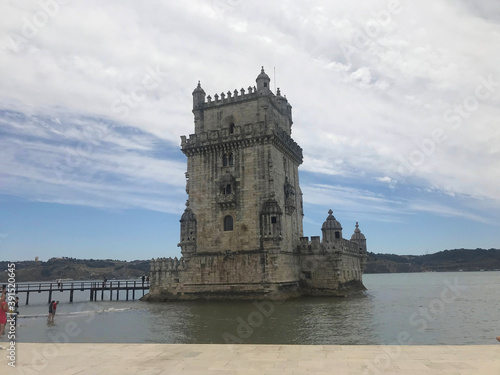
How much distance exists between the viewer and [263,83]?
40562mm

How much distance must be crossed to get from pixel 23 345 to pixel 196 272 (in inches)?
1015

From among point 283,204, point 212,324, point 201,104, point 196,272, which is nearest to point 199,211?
point 196,272

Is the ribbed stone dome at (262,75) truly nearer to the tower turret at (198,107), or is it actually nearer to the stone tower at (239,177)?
the stone tower at (239,177)

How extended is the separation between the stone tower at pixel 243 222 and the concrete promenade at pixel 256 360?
24.5 metres

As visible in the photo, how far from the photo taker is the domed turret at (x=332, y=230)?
4138cm

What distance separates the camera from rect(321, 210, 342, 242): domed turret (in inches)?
1629

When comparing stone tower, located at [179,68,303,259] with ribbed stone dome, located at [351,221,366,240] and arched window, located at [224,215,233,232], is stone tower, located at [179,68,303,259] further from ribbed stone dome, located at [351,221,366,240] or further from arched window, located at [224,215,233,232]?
ribbed stone dome, located at [351,221,366,240]

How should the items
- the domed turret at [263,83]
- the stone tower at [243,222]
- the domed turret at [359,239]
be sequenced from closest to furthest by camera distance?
the stone tower at [243,222] → the domed turret at [263,83] → the domed turret at [359,239]

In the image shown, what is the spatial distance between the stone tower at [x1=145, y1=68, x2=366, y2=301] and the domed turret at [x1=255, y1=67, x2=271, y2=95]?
0.11 meters

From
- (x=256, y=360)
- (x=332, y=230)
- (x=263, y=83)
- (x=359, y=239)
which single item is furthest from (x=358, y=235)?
(x=256, y=360)

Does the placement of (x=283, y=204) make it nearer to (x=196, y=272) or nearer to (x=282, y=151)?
(x=282, y=151)

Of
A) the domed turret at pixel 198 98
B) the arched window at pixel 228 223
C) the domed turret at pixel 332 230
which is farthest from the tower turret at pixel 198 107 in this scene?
the domed turret at pixel 332 230

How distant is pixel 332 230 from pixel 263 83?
1729 centimetres

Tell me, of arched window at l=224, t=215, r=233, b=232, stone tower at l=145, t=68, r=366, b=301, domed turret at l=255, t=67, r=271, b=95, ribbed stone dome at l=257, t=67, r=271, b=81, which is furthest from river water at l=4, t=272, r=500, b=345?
ribbed stone dome at l=257, t=67, r=271, b=81
